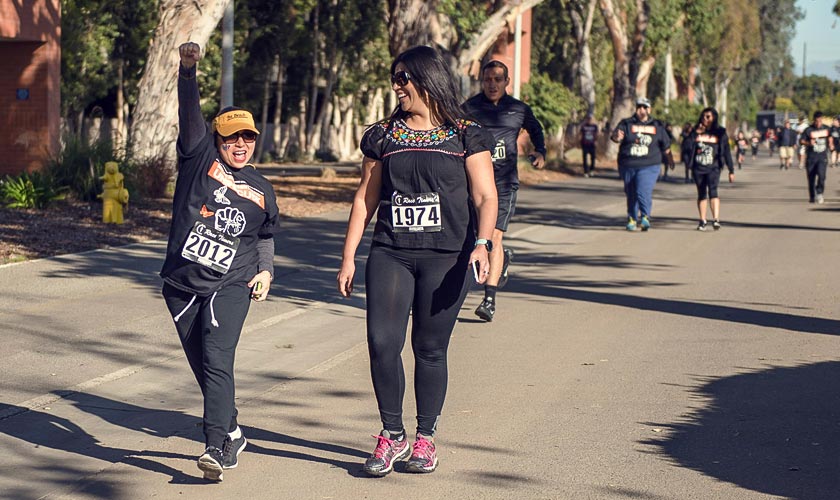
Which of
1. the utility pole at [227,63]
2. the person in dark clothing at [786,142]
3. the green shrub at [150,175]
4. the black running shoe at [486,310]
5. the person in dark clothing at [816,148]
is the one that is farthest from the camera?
the person in dark clothing at [786,142]

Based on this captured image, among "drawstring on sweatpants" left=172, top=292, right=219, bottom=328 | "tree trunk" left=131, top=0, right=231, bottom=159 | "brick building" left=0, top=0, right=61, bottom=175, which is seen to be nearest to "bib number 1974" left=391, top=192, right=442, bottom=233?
"drawstring on sweatpants" left=172, top=292, right=219, bottom=328

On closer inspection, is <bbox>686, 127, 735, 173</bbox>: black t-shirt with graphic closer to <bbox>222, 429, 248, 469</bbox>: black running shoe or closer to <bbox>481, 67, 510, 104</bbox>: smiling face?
<bbox>481, 67, 510, 104</bbox>: smiling face

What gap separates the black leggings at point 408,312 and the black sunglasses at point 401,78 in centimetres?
73

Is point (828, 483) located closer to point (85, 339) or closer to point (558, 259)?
point (85, 339)

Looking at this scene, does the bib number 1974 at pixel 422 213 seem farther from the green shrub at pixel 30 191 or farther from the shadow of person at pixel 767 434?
the green shrub at pixel 30 191

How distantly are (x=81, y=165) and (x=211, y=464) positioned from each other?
47.4 ft

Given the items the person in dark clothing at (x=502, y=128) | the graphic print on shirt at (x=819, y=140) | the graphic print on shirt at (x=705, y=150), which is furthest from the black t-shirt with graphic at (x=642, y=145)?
the person in dark clothing at (x=502, y=128)

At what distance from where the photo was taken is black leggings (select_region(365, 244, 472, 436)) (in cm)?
552

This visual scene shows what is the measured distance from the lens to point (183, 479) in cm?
552

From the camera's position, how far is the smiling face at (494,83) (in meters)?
9.88

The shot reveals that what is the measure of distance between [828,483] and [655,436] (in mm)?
1055

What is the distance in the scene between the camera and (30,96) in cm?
2323

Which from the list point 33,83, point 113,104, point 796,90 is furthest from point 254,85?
point 796,90

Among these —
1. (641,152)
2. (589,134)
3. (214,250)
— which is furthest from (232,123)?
(589,134)
